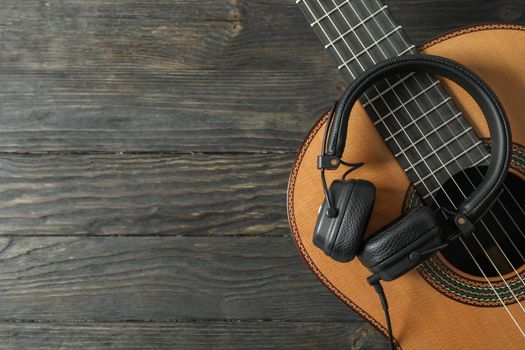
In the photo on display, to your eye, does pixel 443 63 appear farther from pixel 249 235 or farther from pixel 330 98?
pixel 249 235

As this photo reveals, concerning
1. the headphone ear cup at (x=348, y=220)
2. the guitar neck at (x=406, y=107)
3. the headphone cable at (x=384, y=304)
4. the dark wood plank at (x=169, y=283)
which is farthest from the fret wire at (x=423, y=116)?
the dark wood plank at (x=169, y=283)

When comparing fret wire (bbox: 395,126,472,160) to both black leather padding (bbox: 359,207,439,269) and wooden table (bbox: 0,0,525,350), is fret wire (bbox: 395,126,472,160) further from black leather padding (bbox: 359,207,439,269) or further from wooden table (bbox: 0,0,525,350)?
wooden table (bbox: 0,0,525,350)

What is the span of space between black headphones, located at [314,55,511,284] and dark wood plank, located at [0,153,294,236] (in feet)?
0.93

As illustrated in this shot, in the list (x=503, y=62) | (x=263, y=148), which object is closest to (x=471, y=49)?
(x=503, y=62)

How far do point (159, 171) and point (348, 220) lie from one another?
1.45ft

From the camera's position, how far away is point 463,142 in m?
0.70

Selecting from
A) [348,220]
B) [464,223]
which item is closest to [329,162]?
[348,220]

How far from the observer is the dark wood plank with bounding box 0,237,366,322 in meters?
0.92

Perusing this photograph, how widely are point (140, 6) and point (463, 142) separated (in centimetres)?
64

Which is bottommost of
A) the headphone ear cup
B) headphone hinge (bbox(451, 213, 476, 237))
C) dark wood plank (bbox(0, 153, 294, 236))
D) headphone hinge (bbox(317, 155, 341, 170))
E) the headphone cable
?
dark wood plank (bbox(0, 153, 294, 236))

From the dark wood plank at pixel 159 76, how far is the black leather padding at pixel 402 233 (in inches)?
13.7

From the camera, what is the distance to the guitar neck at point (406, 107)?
0.70 metres

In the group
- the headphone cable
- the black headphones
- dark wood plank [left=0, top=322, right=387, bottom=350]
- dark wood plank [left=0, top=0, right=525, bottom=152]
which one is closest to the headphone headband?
the black headphones

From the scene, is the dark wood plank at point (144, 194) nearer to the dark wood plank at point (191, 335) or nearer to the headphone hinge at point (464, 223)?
the dark wood plank at point (191, 335)
